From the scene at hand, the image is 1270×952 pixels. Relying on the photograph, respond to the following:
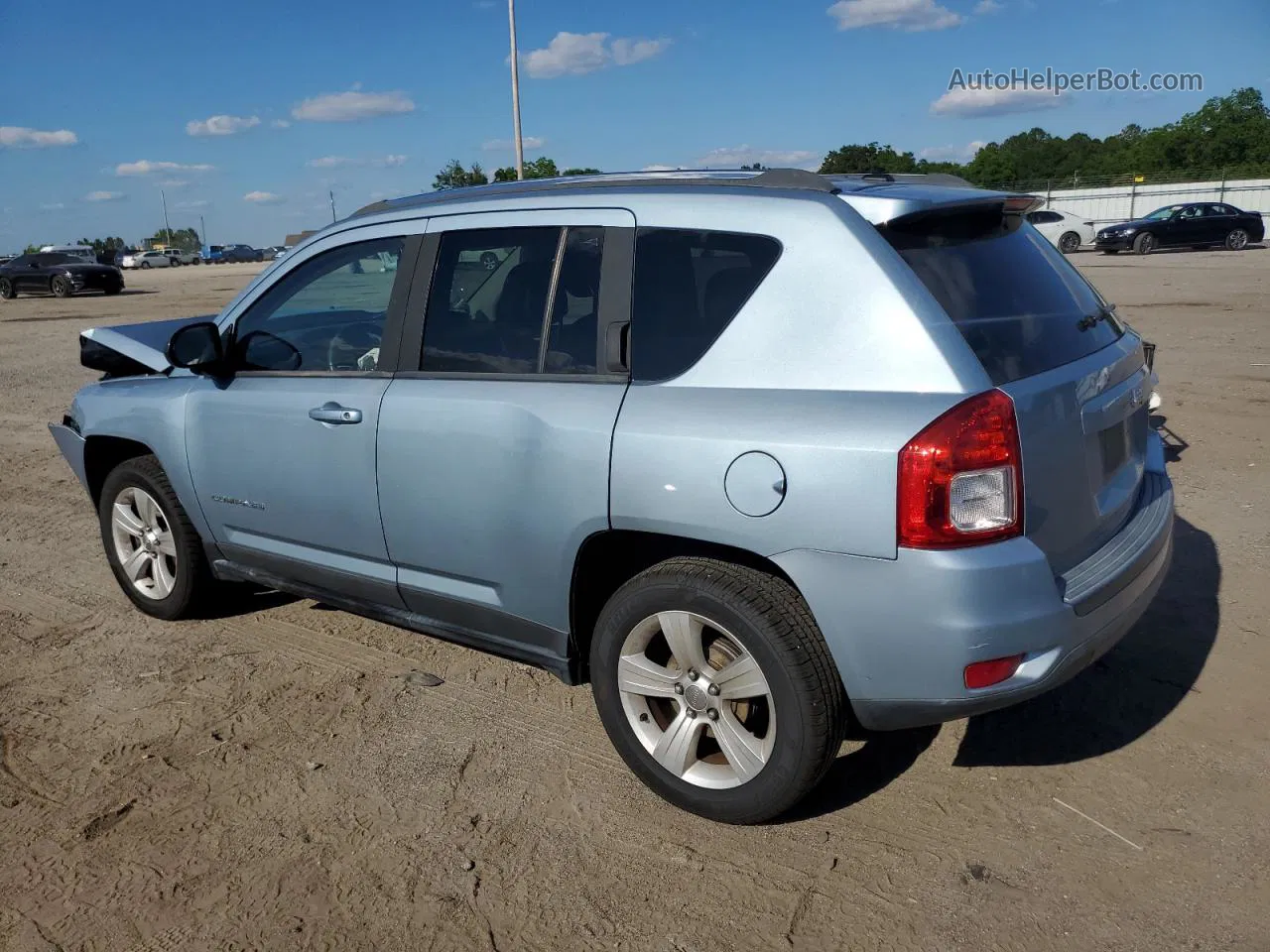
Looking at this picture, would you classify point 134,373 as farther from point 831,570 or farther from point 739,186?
point 831,570

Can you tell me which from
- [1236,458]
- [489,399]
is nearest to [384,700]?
[489,399]

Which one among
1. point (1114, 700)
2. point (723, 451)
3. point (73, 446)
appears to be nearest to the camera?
point (723, 451)

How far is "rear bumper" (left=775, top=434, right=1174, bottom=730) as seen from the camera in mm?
2623

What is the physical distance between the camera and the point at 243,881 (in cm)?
295

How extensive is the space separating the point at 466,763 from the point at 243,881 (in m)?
0.81

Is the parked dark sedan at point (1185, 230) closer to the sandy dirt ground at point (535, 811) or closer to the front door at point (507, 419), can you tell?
the sandy dirt ground at point (535, 811)

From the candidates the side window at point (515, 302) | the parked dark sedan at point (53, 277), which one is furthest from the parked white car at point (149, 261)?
the side window at point (515, 302)

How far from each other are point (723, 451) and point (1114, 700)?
1.96 m

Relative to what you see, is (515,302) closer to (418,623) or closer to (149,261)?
(418,623)

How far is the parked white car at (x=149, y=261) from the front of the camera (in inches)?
3017

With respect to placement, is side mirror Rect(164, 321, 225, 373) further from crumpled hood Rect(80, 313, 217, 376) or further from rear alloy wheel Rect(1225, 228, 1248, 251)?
rear alloy wheel Rect(1225, 228, 1248, 251)

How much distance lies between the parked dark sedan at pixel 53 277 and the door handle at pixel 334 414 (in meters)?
32.3

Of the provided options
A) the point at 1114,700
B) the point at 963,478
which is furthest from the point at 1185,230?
the point at 963,478

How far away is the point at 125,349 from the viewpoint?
190 inches
